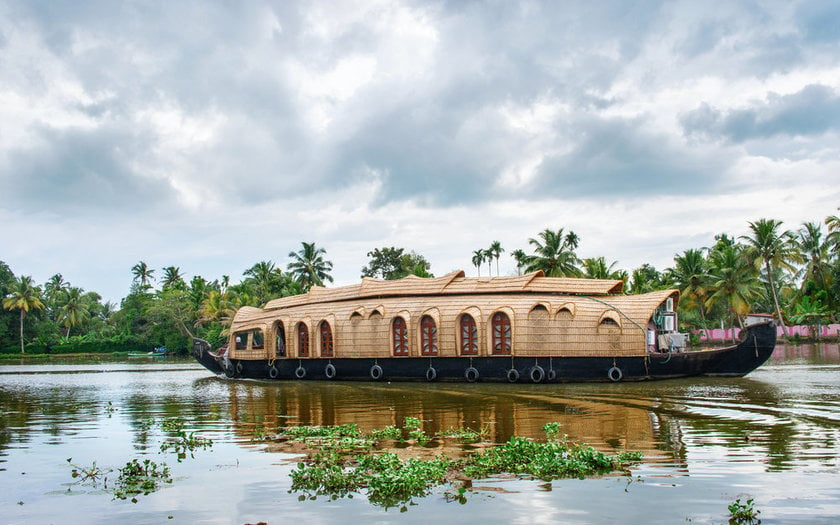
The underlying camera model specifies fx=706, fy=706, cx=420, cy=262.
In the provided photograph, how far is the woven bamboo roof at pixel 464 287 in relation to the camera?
63.2 feet

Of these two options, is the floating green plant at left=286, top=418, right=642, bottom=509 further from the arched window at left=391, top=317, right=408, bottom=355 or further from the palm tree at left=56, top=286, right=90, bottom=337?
the palm tree at left=56, top=286, right=90, bottom=337

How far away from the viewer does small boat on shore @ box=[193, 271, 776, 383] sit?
58.4 feet

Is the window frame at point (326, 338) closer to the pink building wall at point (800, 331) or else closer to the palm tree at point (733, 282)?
the palm tree at point (733, 282)

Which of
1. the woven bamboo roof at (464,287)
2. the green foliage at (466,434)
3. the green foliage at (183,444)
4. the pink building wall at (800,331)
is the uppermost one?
the woven bamboo roof at (464,287)

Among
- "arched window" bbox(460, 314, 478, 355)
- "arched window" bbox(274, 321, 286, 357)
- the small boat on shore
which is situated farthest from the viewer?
"arched window" bbox(274, 321, 286, 357)

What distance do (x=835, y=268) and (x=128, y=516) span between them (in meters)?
44.0

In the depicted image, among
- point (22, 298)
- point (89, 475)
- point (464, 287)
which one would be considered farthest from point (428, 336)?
point (22, 298)

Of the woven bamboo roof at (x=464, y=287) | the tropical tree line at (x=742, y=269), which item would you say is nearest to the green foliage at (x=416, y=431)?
the woven bamboo roof at (x=464, y=287)

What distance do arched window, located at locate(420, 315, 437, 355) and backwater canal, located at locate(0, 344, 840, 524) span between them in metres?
2.14

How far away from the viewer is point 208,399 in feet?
53.7

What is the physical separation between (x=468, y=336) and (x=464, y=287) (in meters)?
1.59

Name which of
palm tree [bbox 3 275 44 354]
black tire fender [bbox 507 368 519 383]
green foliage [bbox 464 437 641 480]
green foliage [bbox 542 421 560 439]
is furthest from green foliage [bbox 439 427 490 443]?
palm tree [bbox 3 275 44 354]

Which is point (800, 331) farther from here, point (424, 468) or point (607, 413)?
point (424, 468)

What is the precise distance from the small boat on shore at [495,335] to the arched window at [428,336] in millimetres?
28
